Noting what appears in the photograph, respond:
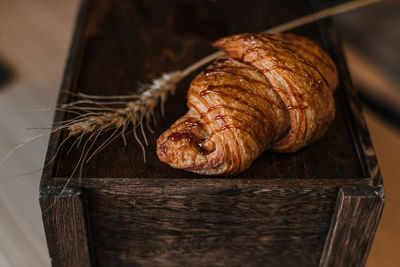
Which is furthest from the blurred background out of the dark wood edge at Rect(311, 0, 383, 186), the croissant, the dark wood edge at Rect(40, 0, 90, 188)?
the croissant

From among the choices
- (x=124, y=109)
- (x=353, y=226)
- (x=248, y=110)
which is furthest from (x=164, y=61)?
(x=353, y=226)

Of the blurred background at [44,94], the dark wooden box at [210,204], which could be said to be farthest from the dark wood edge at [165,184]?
the blurred background at [44,94]

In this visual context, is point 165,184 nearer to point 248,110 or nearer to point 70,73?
point 248,110

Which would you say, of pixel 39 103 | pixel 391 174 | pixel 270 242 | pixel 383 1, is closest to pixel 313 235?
pixel 270 242

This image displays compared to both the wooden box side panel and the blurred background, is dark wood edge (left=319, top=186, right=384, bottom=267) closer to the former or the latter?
the wooden box side panel

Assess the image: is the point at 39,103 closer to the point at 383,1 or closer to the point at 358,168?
the point at 358,168

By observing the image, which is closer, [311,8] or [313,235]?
[313,235]

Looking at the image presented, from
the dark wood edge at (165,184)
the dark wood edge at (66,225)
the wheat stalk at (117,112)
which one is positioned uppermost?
the wheat stalk at (117,112)

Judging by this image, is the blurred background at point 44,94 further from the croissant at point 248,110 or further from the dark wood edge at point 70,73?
the croissant at point 248,110
